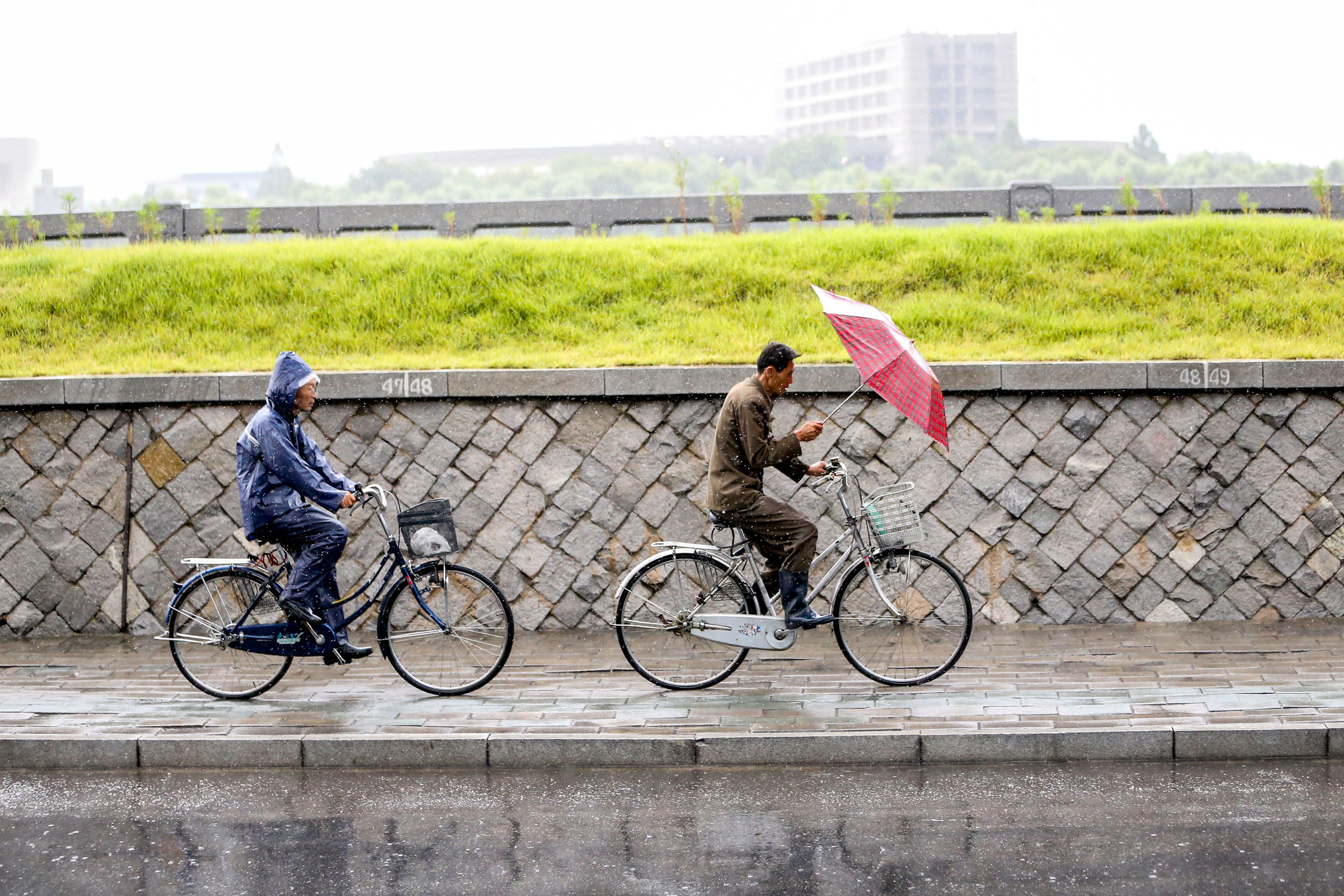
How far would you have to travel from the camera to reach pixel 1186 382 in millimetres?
9320

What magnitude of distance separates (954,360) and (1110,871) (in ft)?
19.0

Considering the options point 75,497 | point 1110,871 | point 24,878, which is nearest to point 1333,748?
point 1110,871

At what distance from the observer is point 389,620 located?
7.60 m

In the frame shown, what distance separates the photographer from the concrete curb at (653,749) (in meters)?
6.26

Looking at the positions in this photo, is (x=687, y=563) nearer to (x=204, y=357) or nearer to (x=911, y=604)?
(x=911, y=604)

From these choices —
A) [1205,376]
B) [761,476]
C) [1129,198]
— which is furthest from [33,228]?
[1205,376]

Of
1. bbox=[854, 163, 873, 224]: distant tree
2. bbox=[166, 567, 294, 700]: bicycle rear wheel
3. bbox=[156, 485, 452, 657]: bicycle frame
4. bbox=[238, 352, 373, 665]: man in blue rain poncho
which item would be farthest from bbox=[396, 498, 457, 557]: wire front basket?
bbox=[854, 163, 873, 224]: distant tree

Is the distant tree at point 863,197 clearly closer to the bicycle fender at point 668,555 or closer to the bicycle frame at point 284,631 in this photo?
the bicycle fender at point 668,555

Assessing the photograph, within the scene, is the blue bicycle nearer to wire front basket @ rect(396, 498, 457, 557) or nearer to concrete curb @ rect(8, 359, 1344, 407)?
wire front basket @ rect(396, 498, 457, 557)

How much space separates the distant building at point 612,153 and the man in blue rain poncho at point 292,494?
48.8 metres

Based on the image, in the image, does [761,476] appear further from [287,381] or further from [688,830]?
[287,381]

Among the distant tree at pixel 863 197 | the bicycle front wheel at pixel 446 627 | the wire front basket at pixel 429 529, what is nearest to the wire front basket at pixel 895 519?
the bicycle front wheel at pixel 446 627

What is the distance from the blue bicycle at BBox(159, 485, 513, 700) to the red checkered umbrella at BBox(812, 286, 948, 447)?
8.19 ft

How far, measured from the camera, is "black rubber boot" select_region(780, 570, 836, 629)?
7.44 m
